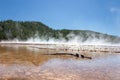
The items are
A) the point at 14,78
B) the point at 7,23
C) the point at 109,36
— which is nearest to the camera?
the point at 14,78

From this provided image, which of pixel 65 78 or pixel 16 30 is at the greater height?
pixel 16 30

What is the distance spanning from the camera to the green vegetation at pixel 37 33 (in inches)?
5733

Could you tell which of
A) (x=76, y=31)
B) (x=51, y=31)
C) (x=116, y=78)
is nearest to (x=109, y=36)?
(x=76, y=31)

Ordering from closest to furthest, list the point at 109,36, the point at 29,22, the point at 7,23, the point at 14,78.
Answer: the point at 14,78, the point at 7,23, the point at 109,36, the point at 29,22

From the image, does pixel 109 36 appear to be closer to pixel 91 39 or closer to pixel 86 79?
pixel 91 39

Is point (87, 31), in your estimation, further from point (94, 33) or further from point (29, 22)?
point (29, 22)

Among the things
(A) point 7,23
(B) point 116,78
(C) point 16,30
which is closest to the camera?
(B) point 116,78

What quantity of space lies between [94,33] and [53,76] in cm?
16618

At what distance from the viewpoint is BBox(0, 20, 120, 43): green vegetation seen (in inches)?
5733

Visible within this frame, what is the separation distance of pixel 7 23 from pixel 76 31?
169ft

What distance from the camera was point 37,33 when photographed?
545 ft

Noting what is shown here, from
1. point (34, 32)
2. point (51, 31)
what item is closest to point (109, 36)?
point (51, 31)

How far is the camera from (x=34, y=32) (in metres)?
167

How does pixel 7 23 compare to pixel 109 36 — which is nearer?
pixel 7 23
